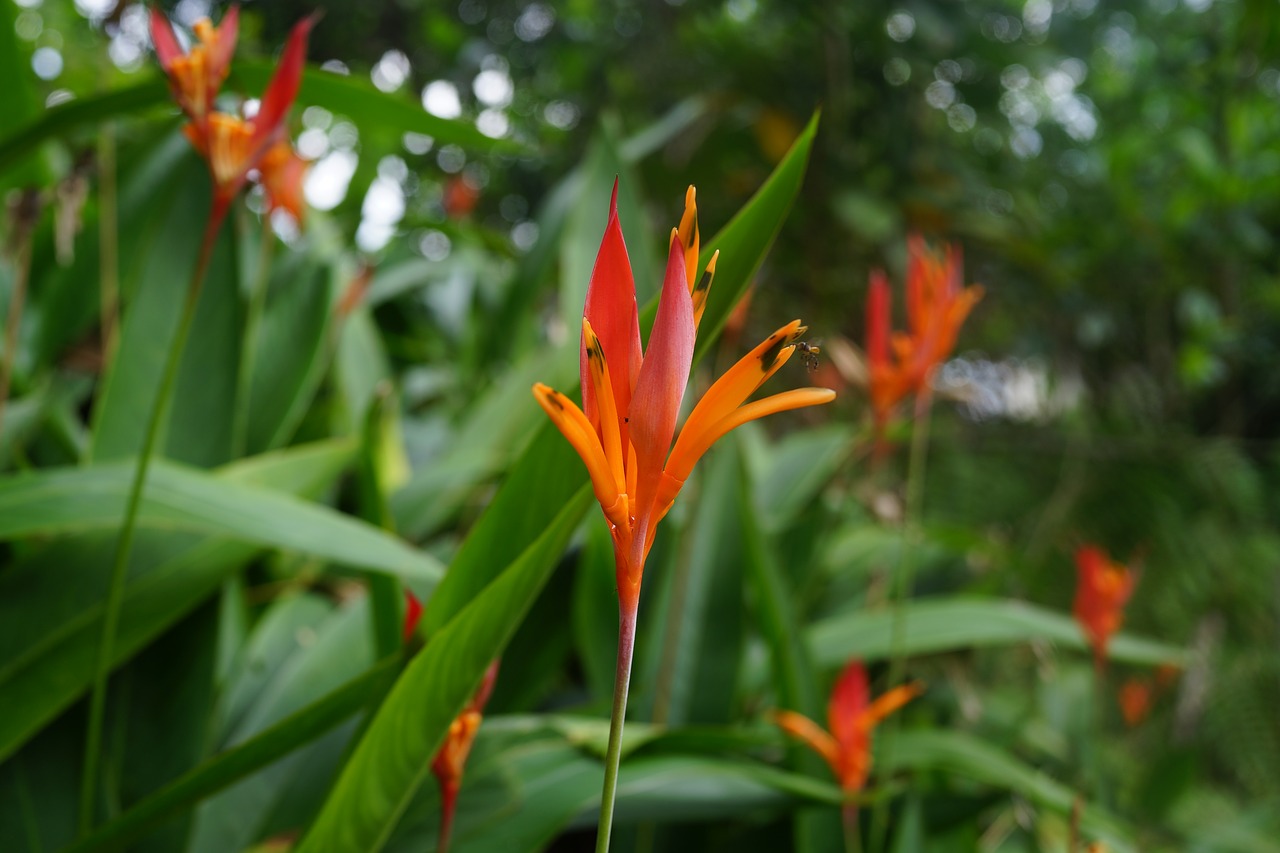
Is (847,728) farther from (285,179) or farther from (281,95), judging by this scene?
(285,179)

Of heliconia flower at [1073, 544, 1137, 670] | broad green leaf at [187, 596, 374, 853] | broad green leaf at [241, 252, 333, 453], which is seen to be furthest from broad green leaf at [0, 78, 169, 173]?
heliconia flower at [1073, 544, 1137, 670]

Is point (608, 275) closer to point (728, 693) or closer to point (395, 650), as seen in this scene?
point (395, 650)

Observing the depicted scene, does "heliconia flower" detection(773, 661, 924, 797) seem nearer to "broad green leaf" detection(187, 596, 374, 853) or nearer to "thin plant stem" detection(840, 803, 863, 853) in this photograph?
"thin plant stem" detection(840, 803, 863, 853)

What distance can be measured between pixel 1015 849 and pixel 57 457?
0.82m

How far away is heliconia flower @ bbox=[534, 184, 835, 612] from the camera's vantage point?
0.20m

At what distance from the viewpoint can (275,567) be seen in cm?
70

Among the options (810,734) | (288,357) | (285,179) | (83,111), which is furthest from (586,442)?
(285,179)

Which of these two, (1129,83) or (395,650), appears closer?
(395,650)

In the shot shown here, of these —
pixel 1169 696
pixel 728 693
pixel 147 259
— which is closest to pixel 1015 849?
pixel 728 693

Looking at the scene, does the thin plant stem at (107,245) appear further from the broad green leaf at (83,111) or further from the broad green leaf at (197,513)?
the broad green leaf at (197,513)

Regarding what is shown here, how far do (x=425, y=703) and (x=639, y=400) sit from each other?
175 mm

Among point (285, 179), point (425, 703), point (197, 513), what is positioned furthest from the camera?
point (285, 179)

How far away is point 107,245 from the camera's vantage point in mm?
754

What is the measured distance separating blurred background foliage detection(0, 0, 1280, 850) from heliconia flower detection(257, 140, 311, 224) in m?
0.04
